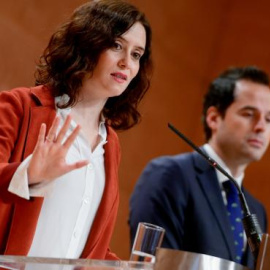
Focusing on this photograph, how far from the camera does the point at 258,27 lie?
4012mm

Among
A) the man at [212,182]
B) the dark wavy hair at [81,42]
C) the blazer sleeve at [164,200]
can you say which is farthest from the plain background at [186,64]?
the dark wavy hair at [81,42]

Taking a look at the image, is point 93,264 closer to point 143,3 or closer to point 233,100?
point 233,100

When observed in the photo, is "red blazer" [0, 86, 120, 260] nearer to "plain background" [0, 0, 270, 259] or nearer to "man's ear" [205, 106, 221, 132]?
"man's ear" [205, 106, 221, 132]

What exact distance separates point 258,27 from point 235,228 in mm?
2012

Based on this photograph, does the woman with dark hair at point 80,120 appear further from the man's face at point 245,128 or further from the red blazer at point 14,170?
the man's face at point 245,128

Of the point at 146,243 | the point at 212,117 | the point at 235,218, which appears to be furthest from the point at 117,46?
the point at 212,117

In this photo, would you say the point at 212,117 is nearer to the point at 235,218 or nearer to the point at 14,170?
the point at 235,218


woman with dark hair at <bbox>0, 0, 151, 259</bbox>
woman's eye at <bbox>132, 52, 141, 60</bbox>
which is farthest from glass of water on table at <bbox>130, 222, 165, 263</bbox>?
woman's eye at <bbox>132, 52, 141, 60</bbox>

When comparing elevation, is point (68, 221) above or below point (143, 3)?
below

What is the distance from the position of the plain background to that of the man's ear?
2.89 ft

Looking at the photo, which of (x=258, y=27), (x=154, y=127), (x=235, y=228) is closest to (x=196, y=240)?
(x=235, y=228)

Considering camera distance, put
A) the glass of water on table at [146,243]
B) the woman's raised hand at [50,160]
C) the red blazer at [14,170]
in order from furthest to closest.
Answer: the red blazer at [14,170] → the woman's raised hand at [50,160] → the glass of water on table at [146,243]

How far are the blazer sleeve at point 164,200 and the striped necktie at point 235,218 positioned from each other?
19 centimetres

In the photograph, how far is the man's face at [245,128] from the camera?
2482mm
